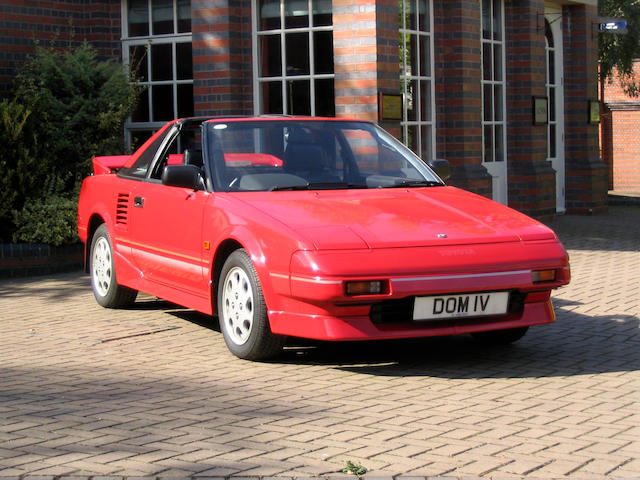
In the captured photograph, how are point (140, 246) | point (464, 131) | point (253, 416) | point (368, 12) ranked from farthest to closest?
point (464, 131), point (368, 12), point (140, 246), point (253, 416)

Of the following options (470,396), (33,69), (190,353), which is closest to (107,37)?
(33,69)

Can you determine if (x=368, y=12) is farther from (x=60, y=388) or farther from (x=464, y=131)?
(x=60, y=388)

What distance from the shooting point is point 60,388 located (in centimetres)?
646

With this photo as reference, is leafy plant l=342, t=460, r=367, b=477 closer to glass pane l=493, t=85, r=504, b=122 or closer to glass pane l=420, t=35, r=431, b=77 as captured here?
glass pane l=420, t=35, r=431, b=77

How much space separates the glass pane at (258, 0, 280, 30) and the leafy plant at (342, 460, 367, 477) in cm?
1045

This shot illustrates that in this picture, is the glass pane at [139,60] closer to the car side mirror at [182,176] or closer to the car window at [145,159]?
the car window at [145,159]

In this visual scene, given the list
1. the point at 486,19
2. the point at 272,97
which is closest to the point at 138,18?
the point at 272,97

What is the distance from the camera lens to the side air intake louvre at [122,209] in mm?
8953

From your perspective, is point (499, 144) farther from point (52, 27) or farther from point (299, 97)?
point (52, 27)

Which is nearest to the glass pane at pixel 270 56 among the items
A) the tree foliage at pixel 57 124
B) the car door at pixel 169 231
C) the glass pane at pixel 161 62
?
the glass pane at pixel 161 62

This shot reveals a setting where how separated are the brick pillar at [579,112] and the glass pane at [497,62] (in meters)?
2.82

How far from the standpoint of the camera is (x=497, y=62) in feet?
56.4

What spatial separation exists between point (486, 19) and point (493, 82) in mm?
927

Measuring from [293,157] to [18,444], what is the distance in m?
3.34
